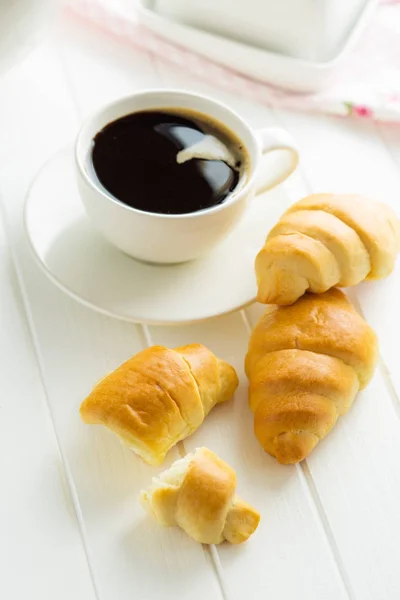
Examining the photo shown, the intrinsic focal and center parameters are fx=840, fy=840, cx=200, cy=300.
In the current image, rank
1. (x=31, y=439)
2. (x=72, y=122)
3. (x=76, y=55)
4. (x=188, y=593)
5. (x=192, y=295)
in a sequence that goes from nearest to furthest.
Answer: (x=188, y=593) < (x=31, y=439) < (x=192, y=295) < (x=72, y=122) < (x=76, y=55)

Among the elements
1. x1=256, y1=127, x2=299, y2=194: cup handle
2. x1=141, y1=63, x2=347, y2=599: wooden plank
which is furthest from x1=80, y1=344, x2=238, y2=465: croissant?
x1=256, y1=127, x2=299, y2=194: cup handle

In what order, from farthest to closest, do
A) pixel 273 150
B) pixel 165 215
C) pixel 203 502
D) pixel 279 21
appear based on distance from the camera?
pixel 279 21 → pixel 273 150 → pixel 165 215 → pixel 203 502

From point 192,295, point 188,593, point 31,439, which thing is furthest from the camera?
point 192,295

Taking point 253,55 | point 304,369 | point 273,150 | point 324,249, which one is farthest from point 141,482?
point 253,55

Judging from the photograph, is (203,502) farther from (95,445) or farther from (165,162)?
(165,162)

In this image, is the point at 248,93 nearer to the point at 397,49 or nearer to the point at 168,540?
the point at 397,49

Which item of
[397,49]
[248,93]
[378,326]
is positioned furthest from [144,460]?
[397,49]

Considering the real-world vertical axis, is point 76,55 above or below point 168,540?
above
